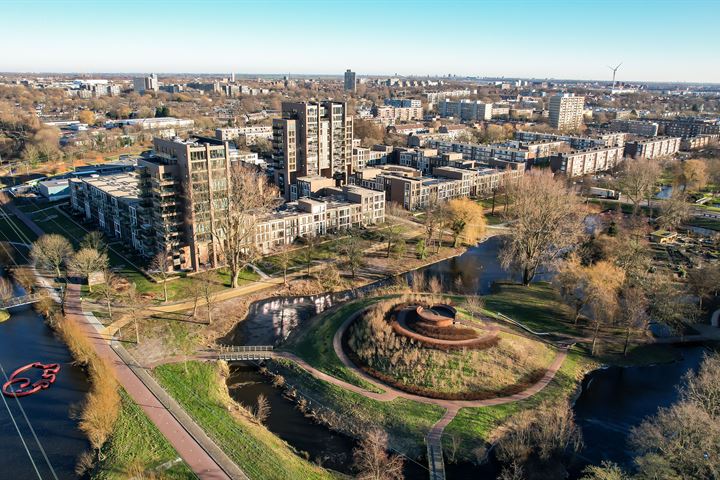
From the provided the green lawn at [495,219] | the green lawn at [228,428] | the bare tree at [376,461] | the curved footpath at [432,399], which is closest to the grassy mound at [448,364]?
the curved footpath at [432,399]

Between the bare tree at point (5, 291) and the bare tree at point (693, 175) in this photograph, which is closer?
the bare tree at point (5, 291)

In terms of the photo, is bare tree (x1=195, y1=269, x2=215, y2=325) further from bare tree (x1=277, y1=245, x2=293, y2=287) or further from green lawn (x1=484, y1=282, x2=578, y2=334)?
green lawn (x1=484, y1=282, x2=578, y2=334)

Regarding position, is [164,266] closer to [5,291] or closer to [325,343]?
[5,291]

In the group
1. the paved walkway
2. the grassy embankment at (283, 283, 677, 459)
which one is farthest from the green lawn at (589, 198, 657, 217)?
the paved walkway

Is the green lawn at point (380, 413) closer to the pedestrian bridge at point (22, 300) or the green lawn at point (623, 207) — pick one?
the pedestrian bridge at point (22, 300)

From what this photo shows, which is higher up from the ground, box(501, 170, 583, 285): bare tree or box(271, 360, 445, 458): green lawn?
box(501, 170, 583, 285): bare tree
